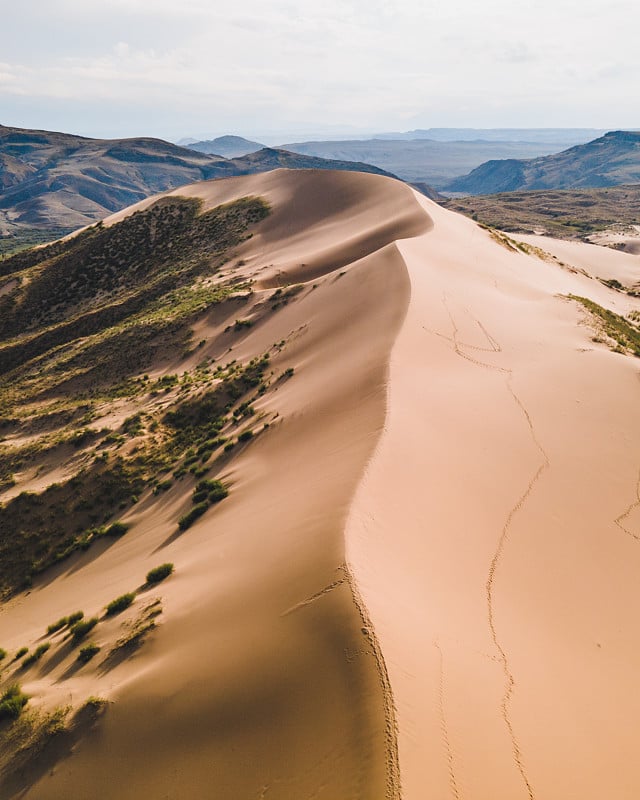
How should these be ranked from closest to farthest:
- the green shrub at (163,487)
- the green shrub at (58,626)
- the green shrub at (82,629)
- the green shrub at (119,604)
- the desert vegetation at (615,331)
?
the green shrub at (82,629)
the green shrub at (119,604)
the green shrub at (58,626)
the green shrub at (163,487)
the desert vegetation at (615,331)

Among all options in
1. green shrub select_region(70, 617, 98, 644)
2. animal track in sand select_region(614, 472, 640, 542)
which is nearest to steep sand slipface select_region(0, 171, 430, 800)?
green shrub select_region(70, 617, 98, 644)

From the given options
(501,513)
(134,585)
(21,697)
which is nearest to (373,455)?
(501,513)

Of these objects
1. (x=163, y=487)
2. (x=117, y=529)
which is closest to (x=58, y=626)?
(x=117, y=529)

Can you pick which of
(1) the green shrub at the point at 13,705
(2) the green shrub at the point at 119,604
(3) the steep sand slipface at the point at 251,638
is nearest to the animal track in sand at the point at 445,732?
(3) the steep sand slipface at the point at 251,638

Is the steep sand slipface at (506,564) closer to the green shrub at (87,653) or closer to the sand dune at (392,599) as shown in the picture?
the sand dune at (392,599)

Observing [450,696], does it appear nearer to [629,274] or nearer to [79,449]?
[79,449]

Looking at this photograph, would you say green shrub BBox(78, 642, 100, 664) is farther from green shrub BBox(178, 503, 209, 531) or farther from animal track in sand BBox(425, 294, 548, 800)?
animal track in sand BBox(425, 294, 548, 800)
